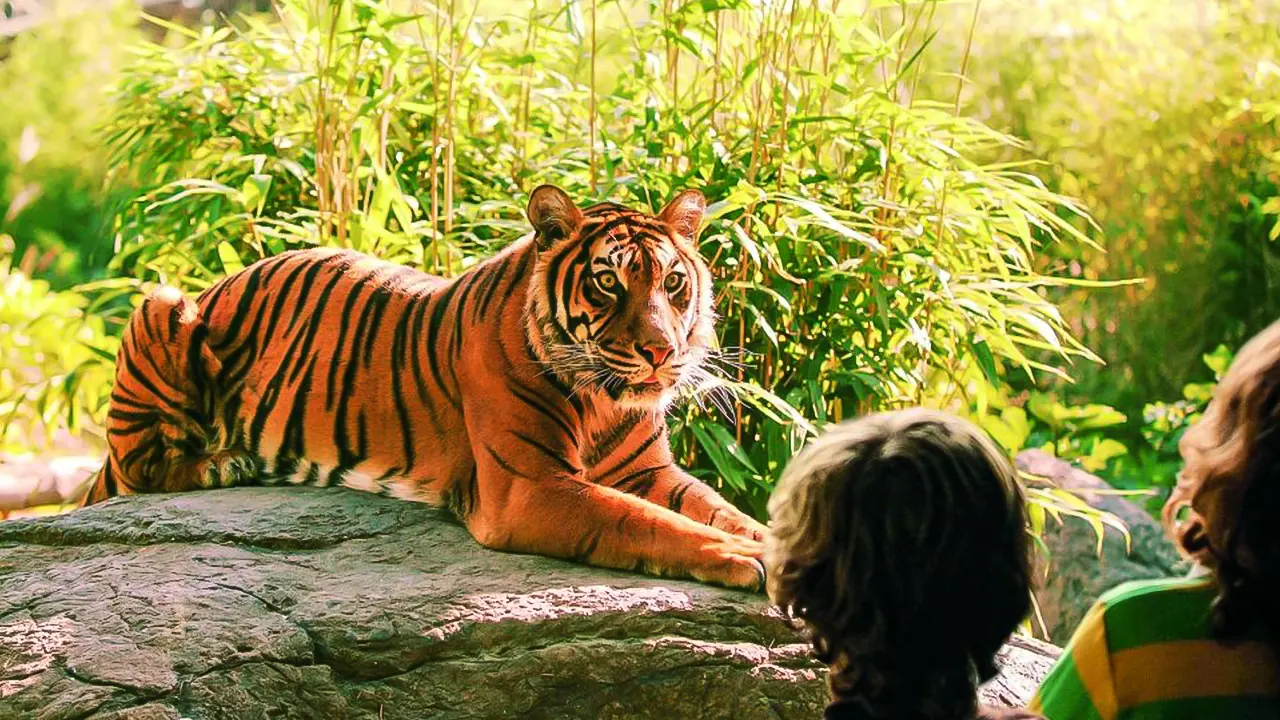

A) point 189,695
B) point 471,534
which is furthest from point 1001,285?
point 189,695

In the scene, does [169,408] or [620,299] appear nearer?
[620,299]

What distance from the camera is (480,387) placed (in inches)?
125

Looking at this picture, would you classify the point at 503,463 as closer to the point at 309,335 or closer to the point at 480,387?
the point at 480,387

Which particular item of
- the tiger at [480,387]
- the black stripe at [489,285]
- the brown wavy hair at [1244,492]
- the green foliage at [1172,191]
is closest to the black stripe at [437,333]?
the tiger at [480,387]

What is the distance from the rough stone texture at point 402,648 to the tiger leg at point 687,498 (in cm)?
31

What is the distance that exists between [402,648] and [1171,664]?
1531 millimetres

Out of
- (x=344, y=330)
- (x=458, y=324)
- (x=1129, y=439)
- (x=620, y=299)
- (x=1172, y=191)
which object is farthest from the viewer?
(x=1172, y=191)

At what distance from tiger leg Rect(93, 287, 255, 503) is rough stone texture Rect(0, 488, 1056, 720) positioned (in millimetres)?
734

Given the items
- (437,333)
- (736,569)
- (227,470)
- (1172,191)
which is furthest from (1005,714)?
(1172,191)

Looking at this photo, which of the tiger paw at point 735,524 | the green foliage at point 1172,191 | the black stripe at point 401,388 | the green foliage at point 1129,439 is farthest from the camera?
the green foliage at point 1172,191

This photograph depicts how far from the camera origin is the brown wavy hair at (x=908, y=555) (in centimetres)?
135

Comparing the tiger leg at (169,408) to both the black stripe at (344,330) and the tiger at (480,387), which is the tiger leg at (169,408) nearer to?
the tiger at (480,387)

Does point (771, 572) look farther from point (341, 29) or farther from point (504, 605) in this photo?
point (341, 29)

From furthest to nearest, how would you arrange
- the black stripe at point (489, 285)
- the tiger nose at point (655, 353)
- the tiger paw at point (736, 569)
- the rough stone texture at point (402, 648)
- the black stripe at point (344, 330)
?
the black stripe at point (344, 330), the black stripe at point (489, 285), the tiger nose at point (655, 353), the tiger paw at point (736, 569), the rough stone texture at point (402, 648)
